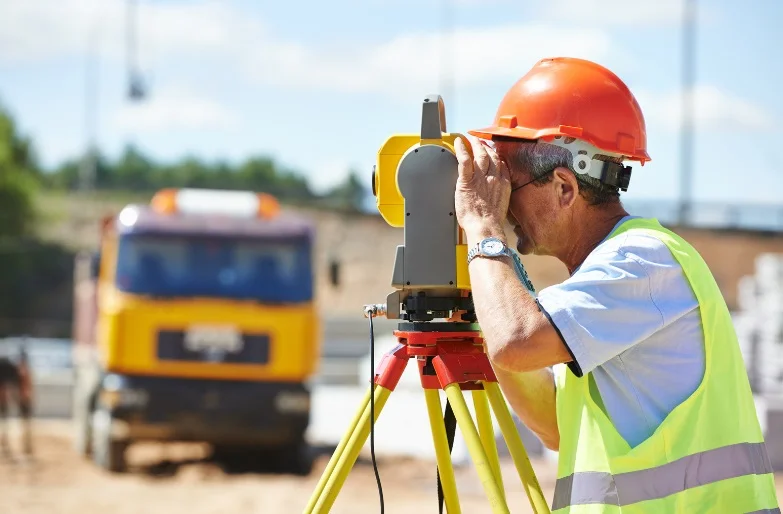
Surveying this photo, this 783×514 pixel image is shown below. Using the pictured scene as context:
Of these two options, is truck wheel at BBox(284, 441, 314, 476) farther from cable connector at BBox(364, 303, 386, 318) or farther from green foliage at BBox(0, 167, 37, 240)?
green foliage at BBox(0, 167, 37, 240)

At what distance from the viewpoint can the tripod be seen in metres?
2.67

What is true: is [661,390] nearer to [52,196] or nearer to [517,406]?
[517,406]

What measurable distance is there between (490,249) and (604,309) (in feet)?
0.86

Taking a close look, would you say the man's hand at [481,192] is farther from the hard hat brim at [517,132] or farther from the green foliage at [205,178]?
the green foliage at [205,178]

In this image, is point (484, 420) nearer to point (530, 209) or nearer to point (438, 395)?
point (438, 395)

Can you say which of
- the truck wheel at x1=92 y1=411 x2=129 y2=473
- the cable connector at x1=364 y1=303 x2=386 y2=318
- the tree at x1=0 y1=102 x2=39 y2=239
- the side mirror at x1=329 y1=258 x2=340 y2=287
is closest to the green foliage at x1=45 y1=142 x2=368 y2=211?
the tree at x1=0 y1=102 x2=39 y2=239

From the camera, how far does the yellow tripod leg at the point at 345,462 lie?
267cm

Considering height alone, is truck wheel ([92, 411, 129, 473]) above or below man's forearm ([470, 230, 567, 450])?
below

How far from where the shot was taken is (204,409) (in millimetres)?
11398

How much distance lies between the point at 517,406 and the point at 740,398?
1.86 ft

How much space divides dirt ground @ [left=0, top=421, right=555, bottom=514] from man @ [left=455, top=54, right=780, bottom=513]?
19.6 feet

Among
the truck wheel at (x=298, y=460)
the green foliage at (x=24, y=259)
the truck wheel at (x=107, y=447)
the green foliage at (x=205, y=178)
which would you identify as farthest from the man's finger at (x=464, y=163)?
the green foliage at (x=205, y=178)

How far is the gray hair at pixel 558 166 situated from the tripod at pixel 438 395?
0.44 meters

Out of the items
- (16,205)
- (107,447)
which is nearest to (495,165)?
(107,447)
